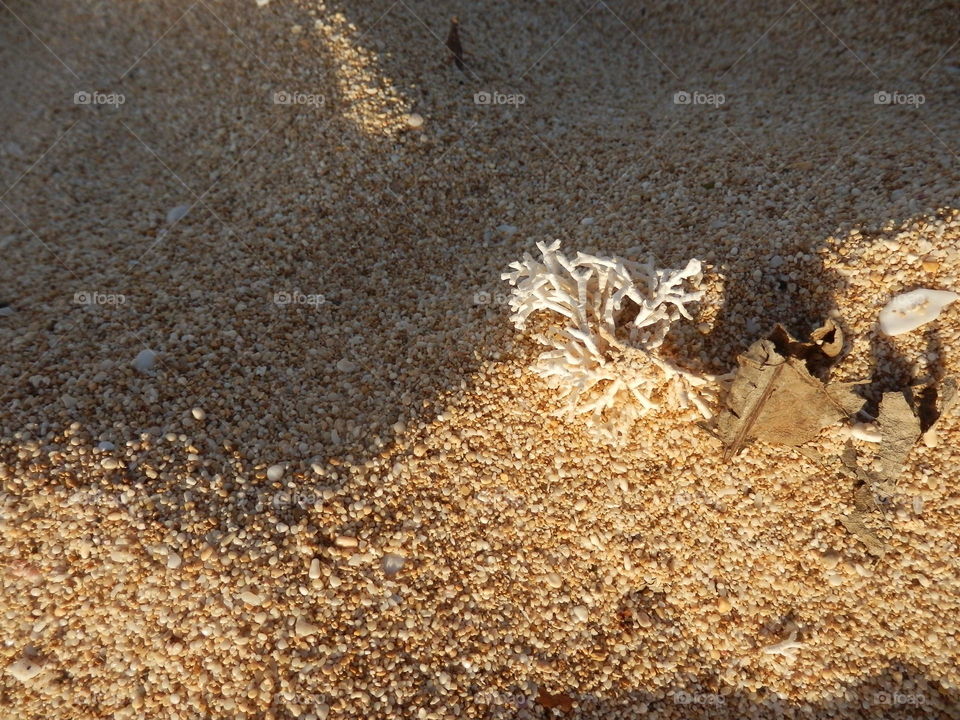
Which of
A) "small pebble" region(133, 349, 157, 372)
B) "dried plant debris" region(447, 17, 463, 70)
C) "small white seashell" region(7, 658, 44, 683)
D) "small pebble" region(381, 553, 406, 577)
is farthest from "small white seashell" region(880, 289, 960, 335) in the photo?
"small white seashell" region(7, 658, 44, 683)

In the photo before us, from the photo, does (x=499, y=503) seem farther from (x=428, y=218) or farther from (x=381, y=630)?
(x=428, y=218)

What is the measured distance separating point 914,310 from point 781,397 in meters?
0.71

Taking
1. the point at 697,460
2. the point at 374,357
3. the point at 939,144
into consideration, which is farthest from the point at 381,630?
the point at 939,144

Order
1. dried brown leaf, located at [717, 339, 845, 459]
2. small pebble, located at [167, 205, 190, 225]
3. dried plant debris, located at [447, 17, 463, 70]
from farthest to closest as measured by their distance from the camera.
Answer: dried plant debris, located at [447, 17, 463, 70] → small pebble, located at [167, 205, 190, 225] → dried brown leaf, located at [717, 339, 845, 459]

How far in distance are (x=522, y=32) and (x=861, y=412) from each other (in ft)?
11.1

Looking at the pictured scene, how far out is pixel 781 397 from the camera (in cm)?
214

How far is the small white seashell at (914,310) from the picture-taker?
2.27 m

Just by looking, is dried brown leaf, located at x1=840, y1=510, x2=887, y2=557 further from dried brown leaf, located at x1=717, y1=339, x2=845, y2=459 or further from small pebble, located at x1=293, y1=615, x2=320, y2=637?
small pebble, located at x1=293, y1=615, x2=320, y2=637

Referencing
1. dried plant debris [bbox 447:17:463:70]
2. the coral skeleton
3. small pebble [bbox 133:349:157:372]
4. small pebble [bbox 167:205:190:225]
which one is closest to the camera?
the coral skeleton

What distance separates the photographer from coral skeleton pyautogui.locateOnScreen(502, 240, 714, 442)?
223 centimetres

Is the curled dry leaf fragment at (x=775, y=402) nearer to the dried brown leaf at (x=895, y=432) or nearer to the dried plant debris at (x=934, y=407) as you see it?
the dried brown leaf at (x=895, y=432)

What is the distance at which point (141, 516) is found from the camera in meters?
2.13

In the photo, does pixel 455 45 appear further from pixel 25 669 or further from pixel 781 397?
pixel 25 669

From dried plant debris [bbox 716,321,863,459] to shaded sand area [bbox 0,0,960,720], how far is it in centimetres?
12
